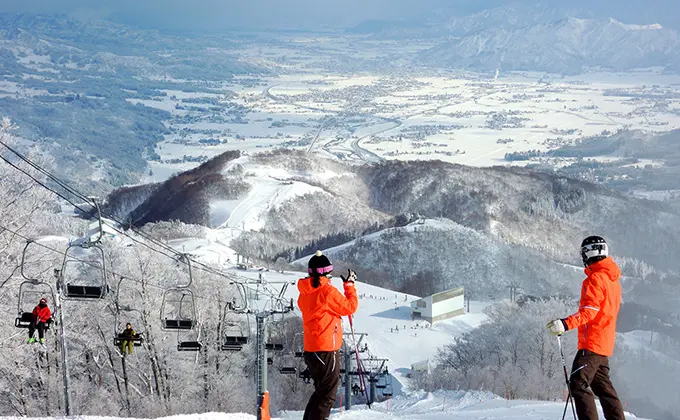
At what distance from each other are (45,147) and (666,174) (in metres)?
133

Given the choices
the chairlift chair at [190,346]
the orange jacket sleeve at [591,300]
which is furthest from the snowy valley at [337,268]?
the orange jacket sleeve at [591,300]

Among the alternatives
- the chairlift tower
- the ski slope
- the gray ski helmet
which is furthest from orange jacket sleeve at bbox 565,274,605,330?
the ski slope

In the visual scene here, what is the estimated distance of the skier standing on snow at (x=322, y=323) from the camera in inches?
388

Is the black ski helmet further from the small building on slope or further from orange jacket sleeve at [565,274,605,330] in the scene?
the small building on slope

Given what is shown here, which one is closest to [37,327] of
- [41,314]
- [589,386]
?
[41,314]

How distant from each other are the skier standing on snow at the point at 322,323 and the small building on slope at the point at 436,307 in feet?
139

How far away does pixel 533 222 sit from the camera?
102750 millimetres

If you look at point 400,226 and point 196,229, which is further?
point 400,226

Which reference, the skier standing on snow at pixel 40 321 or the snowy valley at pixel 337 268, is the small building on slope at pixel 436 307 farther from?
the skier standing on snow at pixel 40 321

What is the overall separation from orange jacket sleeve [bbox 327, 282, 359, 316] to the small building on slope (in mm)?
42766

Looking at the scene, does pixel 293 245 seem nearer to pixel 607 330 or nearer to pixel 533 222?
pixel 533 222

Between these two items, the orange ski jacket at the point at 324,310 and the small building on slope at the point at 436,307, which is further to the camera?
the small building on slope at the point at 436,307

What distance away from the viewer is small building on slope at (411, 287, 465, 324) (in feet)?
171

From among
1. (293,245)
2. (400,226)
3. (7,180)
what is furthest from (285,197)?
(7,180)
